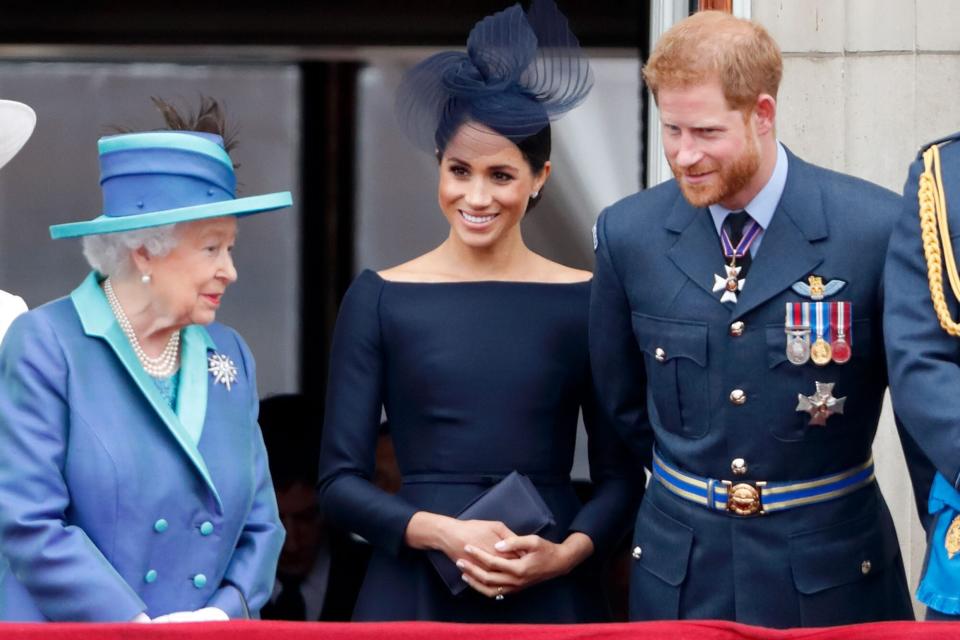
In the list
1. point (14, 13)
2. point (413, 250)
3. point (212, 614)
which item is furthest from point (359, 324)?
point (14, 13)

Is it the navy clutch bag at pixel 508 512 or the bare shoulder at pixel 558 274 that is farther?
the bare shoulder at pixel 558 274

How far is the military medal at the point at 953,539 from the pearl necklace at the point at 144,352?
4.34 ft

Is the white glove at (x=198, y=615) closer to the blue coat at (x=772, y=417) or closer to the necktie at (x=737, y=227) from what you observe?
the blue coat at (x=772, y=417)

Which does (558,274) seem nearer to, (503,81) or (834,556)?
(503,81)

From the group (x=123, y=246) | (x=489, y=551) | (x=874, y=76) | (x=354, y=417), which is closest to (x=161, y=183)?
(x=123, y=246)

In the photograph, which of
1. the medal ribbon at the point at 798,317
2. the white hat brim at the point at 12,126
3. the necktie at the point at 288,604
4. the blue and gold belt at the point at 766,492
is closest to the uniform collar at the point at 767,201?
the medal ribbon at the point at 798,317

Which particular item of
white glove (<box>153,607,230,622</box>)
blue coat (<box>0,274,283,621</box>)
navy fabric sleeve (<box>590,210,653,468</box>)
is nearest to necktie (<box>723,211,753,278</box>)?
navy fabric sleeve (<box>590,210,653,468</box>)

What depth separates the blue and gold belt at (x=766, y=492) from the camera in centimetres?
334

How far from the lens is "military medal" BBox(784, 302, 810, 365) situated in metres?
3.31

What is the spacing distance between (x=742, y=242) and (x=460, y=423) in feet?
2.27

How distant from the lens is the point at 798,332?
3.32m

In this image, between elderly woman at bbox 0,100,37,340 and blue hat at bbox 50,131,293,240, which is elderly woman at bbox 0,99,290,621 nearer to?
blue hat at bbox 50,131,293,240

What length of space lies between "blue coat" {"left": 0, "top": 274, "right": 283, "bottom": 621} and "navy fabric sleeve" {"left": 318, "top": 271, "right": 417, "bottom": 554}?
14.9 inches

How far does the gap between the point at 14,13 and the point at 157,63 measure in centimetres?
43
